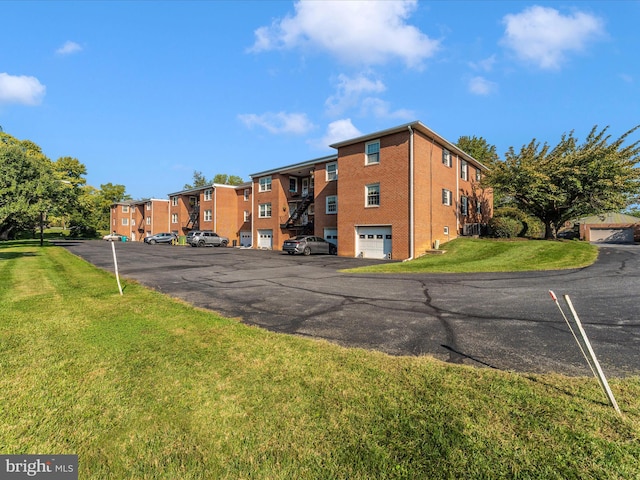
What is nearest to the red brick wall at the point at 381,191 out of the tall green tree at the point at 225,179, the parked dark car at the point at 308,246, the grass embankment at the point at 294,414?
the parked dark car at the point at 308,246

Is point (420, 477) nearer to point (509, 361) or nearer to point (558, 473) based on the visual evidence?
point (558, 473)

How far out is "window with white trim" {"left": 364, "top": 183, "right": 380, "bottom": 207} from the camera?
22.2 metres

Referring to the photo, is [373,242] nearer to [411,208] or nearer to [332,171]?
[411,208]

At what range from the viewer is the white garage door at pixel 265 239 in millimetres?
33919

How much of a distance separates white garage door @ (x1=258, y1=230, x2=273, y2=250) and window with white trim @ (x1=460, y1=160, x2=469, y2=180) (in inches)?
795

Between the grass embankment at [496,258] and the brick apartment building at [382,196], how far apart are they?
7.46 feet

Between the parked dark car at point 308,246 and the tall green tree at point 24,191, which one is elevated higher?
the tall green tree at point 24,191

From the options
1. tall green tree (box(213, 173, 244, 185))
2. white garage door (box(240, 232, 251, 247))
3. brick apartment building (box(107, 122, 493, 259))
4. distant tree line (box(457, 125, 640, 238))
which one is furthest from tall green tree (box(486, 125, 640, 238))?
tall green tree (box(213, 173, 244, 185))

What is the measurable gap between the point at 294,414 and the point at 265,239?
32.4 meters

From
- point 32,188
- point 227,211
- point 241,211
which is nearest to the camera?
point 32,188

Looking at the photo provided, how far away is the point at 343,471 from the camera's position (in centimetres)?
223

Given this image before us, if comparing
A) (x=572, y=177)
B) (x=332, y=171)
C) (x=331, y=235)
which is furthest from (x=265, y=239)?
(x=572, y=177)

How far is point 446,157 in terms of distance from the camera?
24281 mm

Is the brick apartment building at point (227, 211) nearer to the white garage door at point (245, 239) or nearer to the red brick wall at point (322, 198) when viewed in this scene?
the white garage door at point (245, 239)
